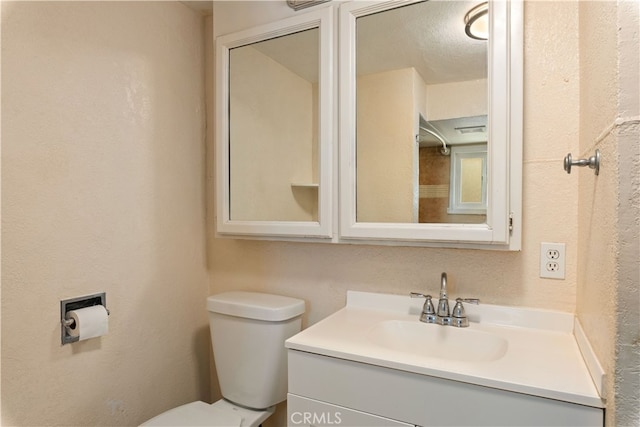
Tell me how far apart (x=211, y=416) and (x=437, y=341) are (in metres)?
0.85

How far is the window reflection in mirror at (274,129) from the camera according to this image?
1.39m

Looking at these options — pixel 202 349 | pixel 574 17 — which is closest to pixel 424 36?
pixel 574 17

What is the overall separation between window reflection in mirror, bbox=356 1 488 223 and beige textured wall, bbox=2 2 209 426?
823 mm

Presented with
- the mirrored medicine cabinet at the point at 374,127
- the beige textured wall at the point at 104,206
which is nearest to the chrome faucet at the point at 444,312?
the mirrored medicine cabinet at the point at 374,127

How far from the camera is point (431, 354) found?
1.19 meters

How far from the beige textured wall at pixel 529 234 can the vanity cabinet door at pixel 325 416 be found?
451 millimetres

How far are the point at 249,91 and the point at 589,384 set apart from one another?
144 cm

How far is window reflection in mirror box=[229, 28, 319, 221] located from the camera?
139 cm

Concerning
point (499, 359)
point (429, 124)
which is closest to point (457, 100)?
point (429, 124)

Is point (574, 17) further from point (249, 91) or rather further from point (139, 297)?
point (139, 297)

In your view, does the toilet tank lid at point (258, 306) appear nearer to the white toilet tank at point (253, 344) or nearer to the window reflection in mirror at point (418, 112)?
the white toilet tank at point (253, 344)

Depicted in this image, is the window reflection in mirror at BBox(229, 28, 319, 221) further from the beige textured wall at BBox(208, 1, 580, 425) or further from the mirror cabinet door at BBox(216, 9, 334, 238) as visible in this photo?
the beige textured wall at BBox(208, 1, 580, 425)

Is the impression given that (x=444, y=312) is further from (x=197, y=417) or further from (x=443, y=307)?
(x=197, y=417)

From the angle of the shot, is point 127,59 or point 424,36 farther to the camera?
point 127,59
